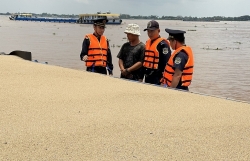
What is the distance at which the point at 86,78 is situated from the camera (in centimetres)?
528

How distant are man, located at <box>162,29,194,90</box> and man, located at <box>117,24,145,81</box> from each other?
758 millimetres

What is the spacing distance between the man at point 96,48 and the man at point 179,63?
137cm

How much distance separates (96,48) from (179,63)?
1687 millimetres

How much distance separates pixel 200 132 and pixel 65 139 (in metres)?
1.11

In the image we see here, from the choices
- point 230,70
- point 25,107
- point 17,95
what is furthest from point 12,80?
point 230,70

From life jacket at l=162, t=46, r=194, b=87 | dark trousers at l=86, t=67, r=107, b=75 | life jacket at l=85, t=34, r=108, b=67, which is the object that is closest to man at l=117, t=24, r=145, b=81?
life jacket at l=85, t=34, r=108, b=67

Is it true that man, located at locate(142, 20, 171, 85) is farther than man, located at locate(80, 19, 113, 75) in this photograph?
No

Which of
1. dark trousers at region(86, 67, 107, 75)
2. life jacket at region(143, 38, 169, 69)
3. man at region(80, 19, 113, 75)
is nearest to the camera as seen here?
life jacket at region(143, 38, 169, 69)

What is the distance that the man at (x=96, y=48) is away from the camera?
5805 millimetres

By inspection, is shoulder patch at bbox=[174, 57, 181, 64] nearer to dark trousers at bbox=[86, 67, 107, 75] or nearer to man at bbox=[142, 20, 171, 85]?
man at bbox=[142, 20, 171, 85]

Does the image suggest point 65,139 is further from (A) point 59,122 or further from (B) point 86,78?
(B) point 86,78

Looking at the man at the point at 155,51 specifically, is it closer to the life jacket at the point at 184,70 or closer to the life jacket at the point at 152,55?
the life jacket at the point at 152,55

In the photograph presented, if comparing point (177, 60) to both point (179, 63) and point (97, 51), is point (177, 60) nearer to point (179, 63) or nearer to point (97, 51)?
point (179, 63)

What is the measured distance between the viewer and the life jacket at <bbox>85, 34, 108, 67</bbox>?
5.81 meters
